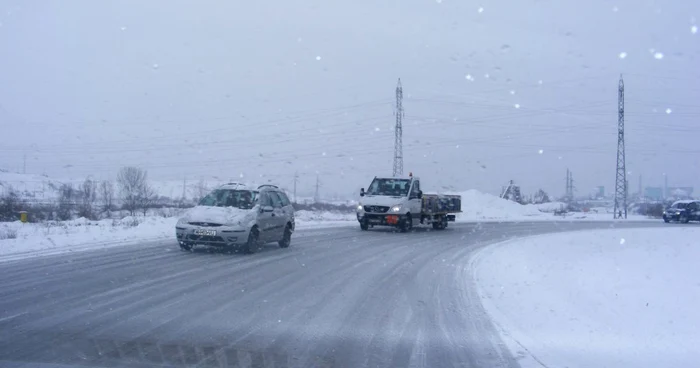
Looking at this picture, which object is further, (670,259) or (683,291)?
(670,259)

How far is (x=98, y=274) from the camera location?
510 inches

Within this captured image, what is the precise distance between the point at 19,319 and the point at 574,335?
717cm

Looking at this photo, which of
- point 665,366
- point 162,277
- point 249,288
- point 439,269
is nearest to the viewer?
point 665,366

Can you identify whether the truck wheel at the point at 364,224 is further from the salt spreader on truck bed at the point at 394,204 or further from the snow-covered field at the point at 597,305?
the snow-covered field at the point at 597,305

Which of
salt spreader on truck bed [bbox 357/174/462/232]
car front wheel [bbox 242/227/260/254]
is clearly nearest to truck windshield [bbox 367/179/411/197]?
salt spreader on truck bed [bbox 357/174/462/232]

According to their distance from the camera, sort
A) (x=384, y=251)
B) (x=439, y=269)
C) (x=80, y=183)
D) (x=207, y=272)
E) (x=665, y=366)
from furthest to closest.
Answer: (x=80, y=183) < (x=384, y=251) < (x=439, y=269) < (x=207, y=272) < (x=665, y=366)

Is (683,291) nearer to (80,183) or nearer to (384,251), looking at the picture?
(384,251)

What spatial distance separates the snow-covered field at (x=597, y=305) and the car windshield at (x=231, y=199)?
6.44 meters

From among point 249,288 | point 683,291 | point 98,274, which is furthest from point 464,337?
point 98,274

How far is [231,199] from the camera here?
62.2 feet

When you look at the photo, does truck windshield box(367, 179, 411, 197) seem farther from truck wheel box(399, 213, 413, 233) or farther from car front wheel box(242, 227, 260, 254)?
car front wheel box(242, 227, 260, 254)

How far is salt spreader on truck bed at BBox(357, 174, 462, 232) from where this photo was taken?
30938mm

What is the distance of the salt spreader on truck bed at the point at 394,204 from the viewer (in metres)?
30.9

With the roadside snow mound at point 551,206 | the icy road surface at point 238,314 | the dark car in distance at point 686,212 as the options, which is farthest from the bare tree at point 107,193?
the roadside snow mound at point 551,206
